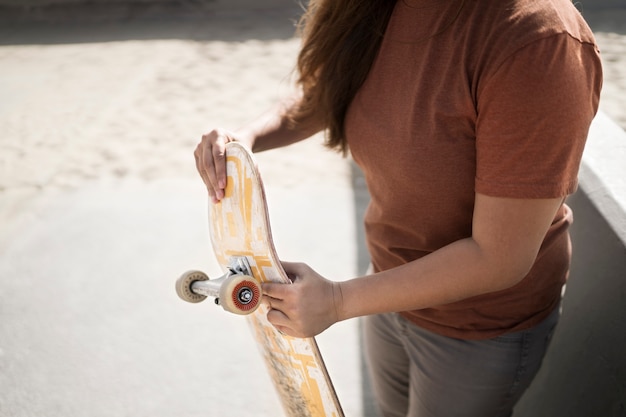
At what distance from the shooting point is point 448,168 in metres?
0.94

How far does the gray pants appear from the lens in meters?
1.14

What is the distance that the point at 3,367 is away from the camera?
2.42 meters

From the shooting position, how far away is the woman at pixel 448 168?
79cm

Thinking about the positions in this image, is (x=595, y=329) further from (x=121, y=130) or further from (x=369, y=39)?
(x=121, y=130)

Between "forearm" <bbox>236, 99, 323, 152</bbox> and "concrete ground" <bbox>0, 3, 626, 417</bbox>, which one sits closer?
"forearm" <bbox>236, 99, 323, 152</bbox>

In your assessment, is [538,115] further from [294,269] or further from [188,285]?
[188,285]

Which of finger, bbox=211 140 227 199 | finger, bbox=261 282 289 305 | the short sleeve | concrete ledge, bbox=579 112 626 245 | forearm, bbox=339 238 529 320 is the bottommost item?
concrete ledge, bbox=579 112 626 245

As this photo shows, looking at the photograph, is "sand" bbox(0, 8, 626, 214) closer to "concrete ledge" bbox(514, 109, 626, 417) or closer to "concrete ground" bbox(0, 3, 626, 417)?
"concrete ground" bbox(0, 3, 626, 417)

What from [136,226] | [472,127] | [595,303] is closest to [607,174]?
[595,303]

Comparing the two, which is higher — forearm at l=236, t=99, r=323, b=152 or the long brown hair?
the long brown hair

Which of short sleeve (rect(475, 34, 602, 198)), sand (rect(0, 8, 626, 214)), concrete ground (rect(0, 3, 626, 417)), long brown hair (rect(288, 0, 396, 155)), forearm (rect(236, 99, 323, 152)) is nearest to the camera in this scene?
short sleeve (rect(475, 34, 602, 198))

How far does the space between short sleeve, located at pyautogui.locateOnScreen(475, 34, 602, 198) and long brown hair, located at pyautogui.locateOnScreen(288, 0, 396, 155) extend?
321 mm

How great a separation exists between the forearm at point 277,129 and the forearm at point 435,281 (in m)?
0.47

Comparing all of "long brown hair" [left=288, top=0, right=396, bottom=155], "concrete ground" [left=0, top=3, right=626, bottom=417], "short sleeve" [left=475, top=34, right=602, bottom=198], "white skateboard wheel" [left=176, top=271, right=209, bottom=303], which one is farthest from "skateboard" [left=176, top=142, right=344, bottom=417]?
"concrete ground" [left=0, top=3, right=626, bottom=417]
